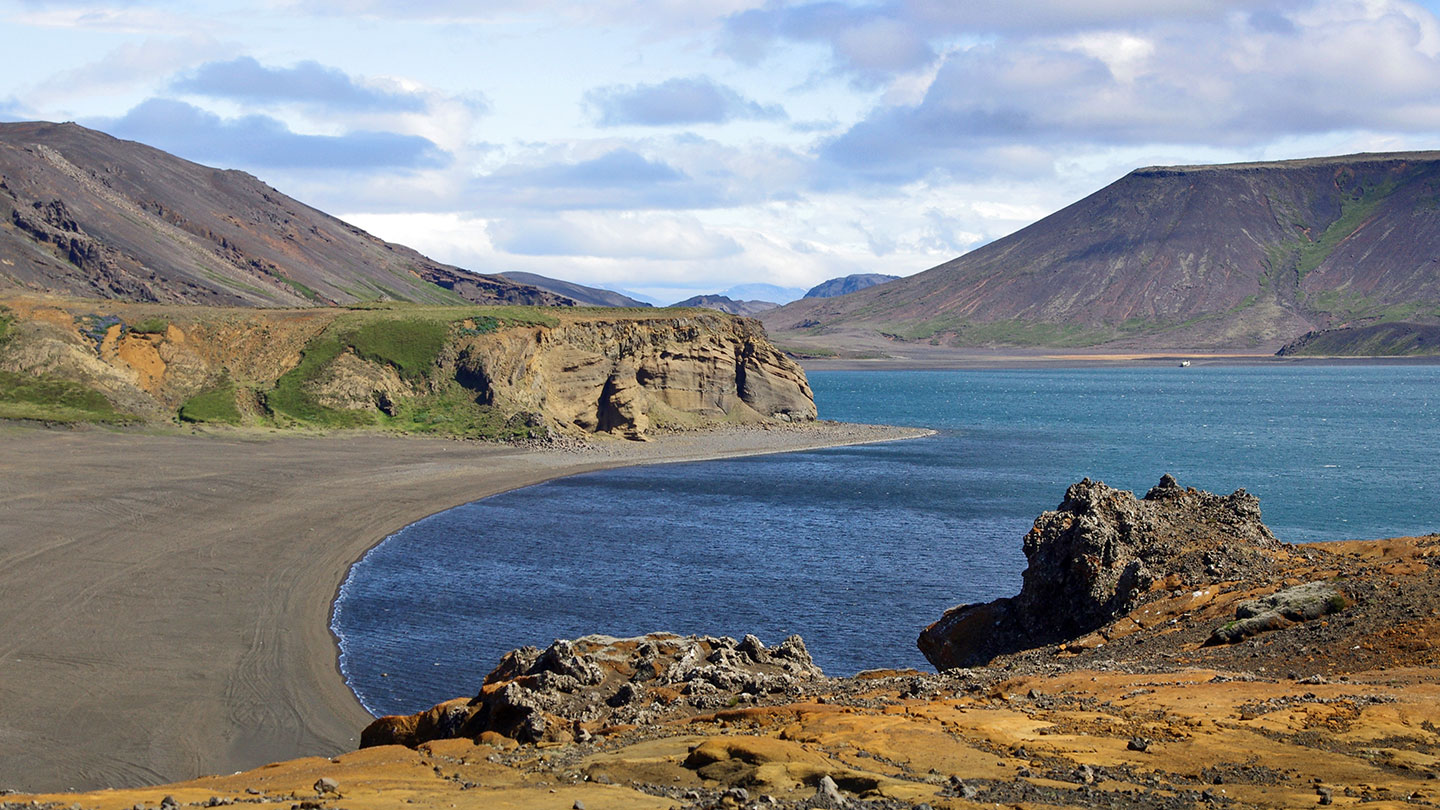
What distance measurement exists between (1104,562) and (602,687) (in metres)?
13.1

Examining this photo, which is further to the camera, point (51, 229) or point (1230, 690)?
point (51, 229)

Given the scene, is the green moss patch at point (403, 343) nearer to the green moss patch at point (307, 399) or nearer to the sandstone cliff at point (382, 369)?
the sandstone cliff at point (382, 369)

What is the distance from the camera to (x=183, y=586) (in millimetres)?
44250

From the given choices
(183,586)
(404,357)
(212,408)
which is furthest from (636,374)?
(183,586)

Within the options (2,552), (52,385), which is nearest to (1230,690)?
(2,552)

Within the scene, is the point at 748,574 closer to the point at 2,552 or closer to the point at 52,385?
the point at 2,552

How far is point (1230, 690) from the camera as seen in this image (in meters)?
20.4

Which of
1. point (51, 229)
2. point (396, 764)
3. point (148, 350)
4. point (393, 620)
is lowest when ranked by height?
point (393, 620)

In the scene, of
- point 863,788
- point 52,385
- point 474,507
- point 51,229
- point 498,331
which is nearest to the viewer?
point 863,788

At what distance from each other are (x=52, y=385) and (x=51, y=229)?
105 m

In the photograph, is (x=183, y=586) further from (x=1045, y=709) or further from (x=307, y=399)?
(x=307, y=399)

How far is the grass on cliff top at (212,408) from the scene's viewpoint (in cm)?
8938

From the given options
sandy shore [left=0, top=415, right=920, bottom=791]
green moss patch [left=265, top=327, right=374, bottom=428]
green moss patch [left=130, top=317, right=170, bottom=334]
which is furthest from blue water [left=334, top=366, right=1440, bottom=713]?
green moss patch [left=130, top=317, right=170, bottom=334]

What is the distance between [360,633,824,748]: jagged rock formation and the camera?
20.7 m
